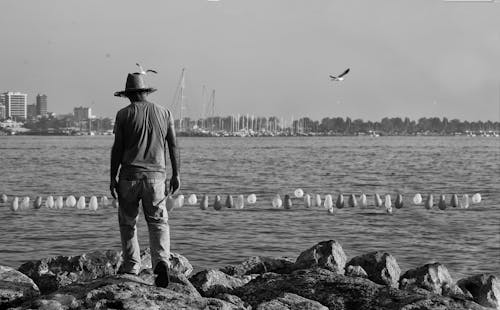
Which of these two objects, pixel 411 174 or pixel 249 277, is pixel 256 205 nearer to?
pixel 249 277

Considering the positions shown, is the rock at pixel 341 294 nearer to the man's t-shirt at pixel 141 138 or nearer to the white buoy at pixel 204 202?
the man's t-shirt at pixel 141 138

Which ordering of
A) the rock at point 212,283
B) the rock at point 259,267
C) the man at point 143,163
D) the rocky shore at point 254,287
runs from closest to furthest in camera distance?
1. the rocky shore at point 254,287
2. the man at point 143,163
3. the rock at point 212,283
4. the rock at point 259,267

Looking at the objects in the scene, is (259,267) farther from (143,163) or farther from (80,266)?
(143,163)

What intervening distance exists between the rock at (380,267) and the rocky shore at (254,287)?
0.05 feet

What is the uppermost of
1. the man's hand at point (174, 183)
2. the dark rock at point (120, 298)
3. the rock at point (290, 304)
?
the man's hand at point (174, 183)

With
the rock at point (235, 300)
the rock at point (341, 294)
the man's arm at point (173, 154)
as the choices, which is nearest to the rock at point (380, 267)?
the rock at point (341, 294)

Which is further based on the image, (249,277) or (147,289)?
(249,277)

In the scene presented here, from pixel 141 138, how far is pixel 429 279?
18.1 feet

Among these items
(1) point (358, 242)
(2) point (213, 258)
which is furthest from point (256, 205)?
(2) point (213, 258)

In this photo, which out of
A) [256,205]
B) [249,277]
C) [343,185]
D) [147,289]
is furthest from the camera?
[343,185]

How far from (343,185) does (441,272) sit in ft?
136

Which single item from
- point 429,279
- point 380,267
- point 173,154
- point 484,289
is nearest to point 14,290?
point 173,154

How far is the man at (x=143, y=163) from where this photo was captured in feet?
35.0

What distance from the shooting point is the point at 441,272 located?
44.8 feet
